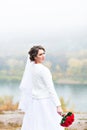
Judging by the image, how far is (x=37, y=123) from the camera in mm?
4117

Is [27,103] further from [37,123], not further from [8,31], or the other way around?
[8,31]

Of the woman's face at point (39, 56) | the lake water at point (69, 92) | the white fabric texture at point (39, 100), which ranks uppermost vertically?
the lake water at point (69, 92)

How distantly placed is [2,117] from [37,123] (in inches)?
105

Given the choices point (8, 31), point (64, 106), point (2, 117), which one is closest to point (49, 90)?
point (2, 117)

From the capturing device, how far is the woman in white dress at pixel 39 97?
3.98 m

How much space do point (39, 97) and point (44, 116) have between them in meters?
0.18

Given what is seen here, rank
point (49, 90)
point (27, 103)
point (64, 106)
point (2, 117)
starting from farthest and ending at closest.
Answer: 1. point (64, 106)
2. point (2, 117)
3. point (27, 103)
4. point (49, 90)

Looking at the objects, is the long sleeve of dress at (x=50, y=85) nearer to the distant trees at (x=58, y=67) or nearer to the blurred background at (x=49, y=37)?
the blurred background at (x=49, y=37)

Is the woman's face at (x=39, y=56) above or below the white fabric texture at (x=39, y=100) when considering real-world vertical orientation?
above

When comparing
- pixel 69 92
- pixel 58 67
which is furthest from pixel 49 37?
pixel 69 92

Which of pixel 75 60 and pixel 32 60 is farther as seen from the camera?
pixel 75 60

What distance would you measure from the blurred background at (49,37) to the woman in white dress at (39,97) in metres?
5.92

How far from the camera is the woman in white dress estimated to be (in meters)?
3.98

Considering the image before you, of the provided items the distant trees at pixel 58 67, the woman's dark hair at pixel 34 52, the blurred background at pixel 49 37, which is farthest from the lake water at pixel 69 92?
the woman's dark hair at pixel 34 52
